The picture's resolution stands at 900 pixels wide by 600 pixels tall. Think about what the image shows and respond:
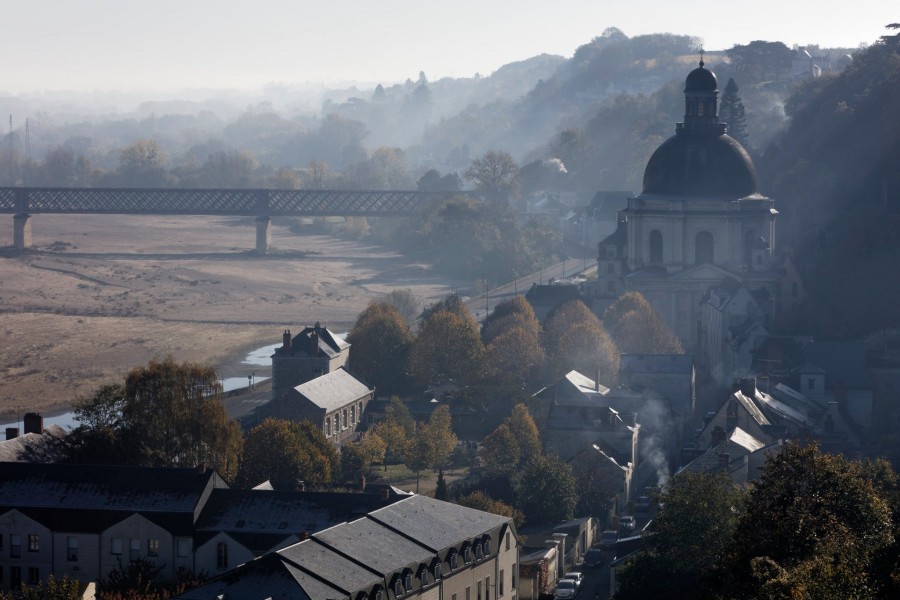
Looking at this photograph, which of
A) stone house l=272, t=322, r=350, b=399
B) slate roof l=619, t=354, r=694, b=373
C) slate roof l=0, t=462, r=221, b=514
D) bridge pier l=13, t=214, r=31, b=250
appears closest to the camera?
slate roof l=0, t=462, r=221, b=514

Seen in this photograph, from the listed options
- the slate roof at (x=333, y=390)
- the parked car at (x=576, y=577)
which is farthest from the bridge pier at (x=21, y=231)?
the parked car at (x=576, y=577)

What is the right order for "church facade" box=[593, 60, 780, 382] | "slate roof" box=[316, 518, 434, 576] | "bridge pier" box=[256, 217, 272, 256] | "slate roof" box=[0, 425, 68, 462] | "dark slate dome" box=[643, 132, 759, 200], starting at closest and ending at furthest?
"slate roof" box=[316, 518, 434, 576] < "slate roof" box=[0, 425, 68, 462] < "church facade" box=[593, 60, 780, 382] < "dark slate dome" box=[643, 132, 759, 200] < "bridge pier" box=[256, 217, 272, 256]

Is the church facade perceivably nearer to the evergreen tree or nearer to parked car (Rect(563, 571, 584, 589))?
the evergreen tree

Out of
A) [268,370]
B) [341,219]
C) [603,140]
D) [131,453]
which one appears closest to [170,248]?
[341,219]

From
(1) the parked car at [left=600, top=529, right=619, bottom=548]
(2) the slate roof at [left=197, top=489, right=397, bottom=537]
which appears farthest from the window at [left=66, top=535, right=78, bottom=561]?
(1) the parked car at [left=600, top=529, right=619, bottom=548]

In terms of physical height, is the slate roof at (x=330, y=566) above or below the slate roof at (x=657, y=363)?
above

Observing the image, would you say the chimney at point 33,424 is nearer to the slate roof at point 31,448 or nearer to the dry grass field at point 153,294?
the slate roof at point 31,448

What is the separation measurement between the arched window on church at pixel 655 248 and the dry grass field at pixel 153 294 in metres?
19.9

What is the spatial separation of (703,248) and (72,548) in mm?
49780

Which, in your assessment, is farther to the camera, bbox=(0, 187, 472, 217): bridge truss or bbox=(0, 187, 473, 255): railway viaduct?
bbox=(0, 187, 472, 217): bridge truss

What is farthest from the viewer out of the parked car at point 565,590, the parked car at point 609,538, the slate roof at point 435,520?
the parked car at point 609,538

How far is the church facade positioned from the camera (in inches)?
3408

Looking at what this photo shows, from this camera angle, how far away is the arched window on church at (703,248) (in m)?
87.5

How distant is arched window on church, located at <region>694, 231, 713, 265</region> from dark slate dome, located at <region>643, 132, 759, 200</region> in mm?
1932
